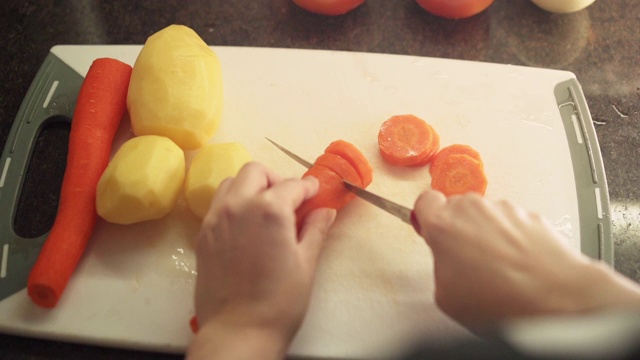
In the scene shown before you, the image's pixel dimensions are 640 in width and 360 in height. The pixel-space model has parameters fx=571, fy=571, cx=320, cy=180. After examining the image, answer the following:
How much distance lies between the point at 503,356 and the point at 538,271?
18 cm

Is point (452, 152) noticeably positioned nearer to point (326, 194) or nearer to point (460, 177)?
point (460, 177)

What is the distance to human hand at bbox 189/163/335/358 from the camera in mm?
1140

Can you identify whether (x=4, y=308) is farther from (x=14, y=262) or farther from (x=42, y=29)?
(x=42, y=29)

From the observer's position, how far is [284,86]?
174 centimetres

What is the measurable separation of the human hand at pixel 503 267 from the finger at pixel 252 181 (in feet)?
1.13

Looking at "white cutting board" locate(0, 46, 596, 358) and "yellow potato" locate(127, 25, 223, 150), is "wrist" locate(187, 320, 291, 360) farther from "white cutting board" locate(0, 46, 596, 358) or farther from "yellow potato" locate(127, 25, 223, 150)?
"yellow potato" locate(127, 25, 223, 150)

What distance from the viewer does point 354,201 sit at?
1.52 meters

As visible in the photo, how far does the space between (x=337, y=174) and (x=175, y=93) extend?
47 cm

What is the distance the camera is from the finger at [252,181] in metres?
1.22

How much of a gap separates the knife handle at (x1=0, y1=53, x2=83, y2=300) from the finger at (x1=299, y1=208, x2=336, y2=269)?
0.71m

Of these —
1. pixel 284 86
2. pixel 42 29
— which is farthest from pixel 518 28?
pixel 42 29

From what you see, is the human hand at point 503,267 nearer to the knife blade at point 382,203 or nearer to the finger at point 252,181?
the knife blade at point 382,203

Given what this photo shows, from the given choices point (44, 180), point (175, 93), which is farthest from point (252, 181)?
point (44, 180)

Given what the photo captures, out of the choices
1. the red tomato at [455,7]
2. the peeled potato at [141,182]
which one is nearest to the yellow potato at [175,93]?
the peeled potato at [141,182]
